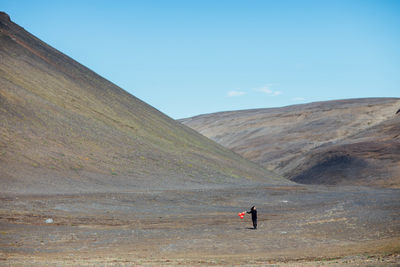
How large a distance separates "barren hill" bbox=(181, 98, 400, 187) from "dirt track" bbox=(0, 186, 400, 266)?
26717 millimetres

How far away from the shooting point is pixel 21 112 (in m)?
42.1

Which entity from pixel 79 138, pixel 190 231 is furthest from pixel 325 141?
pixel 190 231

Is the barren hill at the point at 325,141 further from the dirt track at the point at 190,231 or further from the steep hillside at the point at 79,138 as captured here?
the dirt track at the point at 190,231

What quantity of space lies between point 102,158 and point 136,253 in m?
26.6

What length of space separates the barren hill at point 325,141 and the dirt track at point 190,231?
2672 cm

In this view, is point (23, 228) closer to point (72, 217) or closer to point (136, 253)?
point (72, 217)

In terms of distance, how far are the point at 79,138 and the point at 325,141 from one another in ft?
156

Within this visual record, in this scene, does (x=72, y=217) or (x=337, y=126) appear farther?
(x=337, y=126)

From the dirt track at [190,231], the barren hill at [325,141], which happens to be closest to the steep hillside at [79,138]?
the dirt track at [190,231]

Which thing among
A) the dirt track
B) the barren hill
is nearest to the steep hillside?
the dirt track

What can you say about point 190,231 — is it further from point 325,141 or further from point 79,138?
point 325,141

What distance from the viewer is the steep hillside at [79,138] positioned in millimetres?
35219

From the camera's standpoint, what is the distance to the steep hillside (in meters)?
35.2

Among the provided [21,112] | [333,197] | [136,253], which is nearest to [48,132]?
[21,112]
